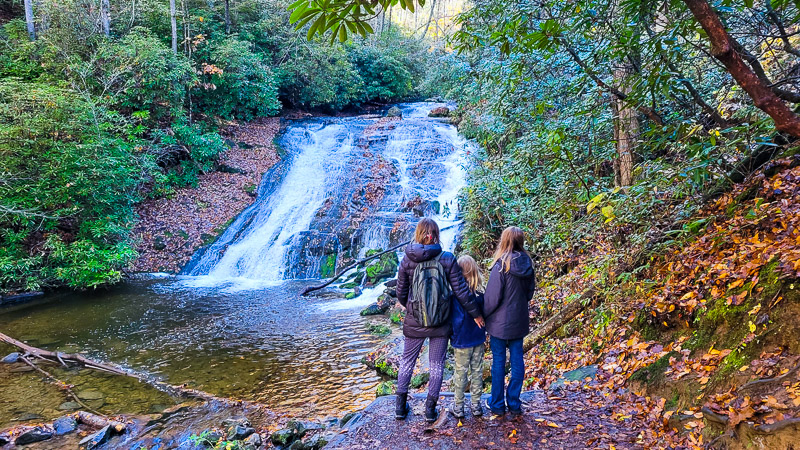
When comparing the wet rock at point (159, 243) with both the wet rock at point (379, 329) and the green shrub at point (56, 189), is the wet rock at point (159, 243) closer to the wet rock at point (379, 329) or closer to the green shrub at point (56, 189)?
the green shrub at point (56, 189)

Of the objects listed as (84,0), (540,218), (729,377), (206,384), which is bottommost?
(206,384)

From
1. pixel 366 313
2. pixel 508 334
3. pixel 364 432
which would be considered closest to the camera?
pixel 508 334

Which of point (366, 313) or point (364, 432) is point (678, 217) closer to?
point (364, 432)

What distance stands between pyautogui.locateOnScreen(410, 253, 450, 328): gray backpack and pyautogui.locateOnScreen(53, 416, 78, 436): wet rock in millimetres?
5278

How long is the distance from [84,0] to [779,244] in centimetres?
A: 2014

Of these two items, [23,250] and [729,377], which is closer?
[729,377]

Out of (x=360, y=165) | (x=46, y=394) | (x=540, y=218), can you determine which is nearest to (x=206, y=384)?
(x=46, y=394)

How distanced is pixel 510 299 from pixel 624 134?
Result: 132 inches

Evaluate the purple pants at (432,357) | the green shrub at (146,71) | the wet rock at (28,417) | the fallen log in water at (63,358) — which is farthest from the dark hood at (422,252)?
the green shrub at (146,71)

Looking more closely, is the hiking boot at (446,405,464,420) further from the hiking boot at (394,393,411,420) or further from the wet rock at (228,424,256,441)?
the wet rock at (228,424,256,441)

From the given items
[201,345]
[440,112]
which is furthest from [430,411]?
[440,112]

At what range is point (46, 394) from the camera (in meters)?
6.63

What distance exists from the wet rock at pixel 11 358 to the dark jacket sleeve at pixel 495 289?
8.83 meters

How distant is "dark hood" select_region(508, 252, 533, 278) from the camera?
3627 mm
